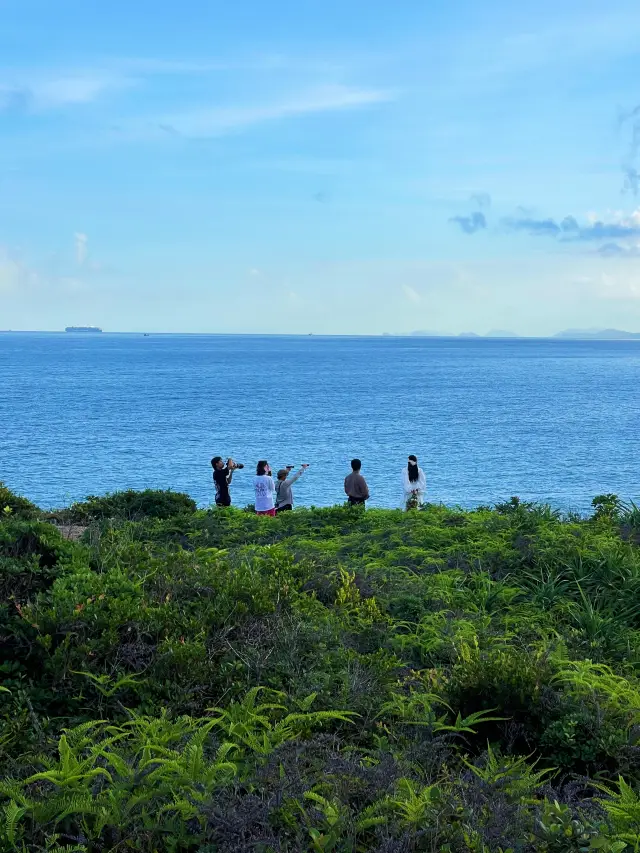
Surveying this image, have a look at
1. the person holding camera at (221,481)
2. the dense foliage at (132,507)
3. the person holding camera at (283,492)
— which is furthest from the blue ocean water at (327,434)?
the dense foliage at (132,507)

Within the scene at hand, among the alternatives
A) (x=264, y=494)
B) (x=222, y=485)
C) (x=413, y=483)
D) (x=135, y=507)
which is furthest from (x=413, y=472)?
(x=135, y=507)

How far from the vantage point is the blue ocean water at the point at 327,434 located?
53.4m

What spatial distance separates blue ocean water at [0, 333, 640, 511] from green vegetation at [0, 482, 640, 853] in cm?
3588

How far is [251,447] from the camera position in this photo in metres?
70.2

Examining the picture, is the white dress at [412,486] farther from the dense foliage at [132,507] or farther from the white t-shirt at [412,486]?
the dense foliage at [132,507]

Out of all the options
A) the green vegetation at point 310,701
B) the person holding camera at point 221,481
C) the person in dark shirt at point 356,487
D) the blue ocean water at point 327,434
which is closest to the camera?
the green vegetation at point 310,701

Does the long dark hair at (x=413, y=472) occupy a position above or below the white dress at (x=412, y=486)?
above

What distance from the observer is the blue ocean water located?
5344 centimetres

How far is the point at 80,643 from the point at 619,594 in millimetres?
7516

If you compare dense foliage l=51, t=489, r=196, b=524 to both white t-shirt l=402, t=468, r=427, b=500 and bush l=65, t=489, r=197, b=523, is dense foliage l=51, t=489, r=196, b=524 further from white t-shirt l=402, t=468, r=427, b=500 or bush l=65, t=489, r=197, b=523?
white t-shirt l=402, t=468, r=427, b=500

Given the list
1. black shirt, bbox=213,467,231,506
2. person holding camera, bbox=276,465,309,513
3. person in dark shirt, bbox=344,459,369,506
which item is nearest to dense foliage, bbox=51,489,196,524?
black shirt, bbox=213,467,231,506

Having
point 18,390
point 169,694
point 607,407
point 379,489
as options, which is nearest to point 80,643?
point 169,694

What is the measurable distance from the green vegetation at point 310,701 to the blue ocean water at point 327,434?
35.9 m

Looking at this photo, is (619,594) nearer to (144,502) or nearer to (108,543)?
(108,543)
